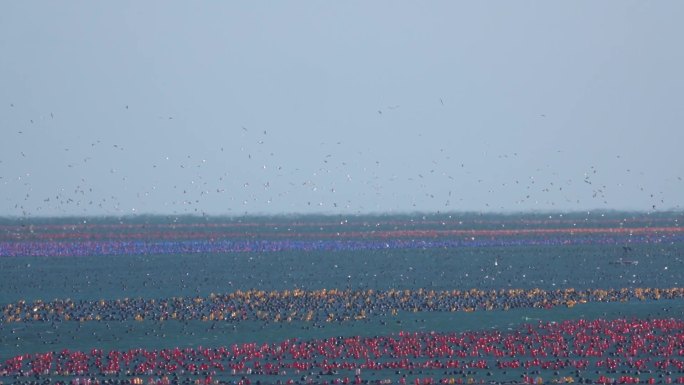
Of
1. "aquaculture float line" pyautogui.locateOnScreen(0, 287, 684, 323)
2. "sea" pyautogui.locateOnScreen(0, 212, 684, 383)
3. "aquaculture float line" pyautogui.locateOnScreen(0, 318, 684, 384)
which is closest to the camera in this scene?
"aquaculture float line" pyautogui.locateOnScreen(0, 318, 684, 384)

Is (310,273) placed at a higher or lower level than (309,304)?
higher

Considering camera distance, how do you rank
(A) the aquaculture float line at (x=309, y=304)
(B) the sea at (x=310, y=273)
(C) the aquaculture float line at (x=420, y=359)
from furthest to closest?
1. (A) the aquaculture float line at (x=309, y=304)
2. (B) the sea at (x=310, y=273)
3. (C) the aquaculture float line at (x=420, y=359)

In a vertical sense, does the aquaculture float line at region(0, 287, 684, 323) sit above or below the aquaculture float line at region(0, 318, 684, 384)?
above

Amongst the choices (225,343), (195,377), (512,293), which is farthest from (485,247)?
(195,377)

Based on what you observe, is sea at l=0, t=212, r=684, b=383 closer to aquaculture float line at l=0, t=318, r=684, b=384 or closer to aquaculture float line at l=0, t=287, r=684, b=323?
aquaculture float line at l=0, t=318, r=684, b=384

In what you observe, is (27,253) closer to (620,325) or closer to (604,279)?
(604,279)

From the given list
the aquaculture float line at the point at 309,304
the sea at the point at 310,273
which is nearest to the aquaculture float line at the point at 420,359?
the sea at the point at 310,273

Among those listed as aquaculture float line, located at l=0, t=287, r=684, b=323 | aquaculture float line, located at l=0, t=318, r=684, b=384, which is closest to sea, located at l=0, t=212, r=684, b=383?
aquaculture float line, located at l=0, t=318, r=684, b=384

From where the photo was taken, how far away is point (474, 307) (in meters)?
54.4

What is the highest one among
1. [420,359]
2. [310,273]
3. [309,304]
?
[310,273]

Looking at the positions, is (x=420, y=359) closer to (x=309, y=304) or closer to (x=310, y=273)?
(x=309, y=304)

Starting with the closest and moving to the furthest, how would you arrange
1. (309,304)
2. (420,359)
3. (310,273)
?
(420,359) → (309,304) → (310,273)

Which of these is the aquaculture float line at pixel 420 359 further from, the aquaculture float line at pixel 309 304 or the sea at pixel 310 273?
the aquaculture float line at pixel 309 304

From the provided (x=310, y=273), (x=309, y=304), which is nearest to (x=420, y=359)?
(x=309, y=304)
